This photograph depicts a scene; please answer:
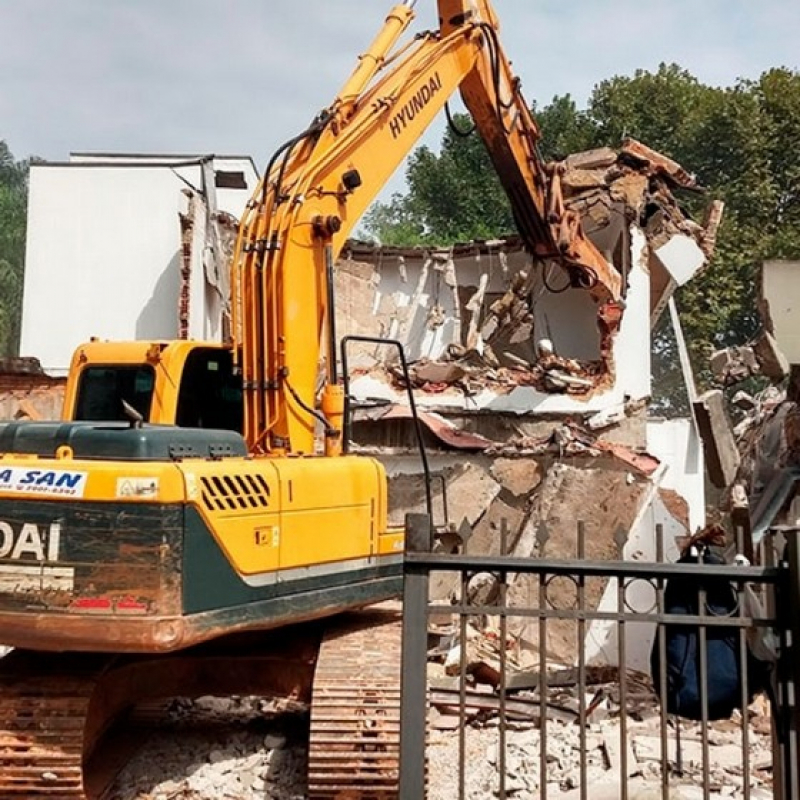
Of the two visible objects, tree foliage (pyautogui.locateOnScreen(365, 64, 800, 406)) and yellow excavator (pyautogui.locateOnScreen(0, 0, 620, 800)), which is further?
tree foliage (pyautogui.locateOnScreen(365, 64, 800, 406))

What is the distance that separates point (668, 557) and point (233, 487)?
15.7 feet

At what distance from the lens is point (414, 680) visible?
286cm

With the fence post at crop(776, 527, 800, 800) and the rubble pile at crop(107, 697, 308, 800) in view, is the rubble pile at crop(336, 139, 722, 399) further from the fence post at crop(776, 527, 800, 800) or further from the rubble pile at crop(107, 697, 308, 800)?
the fence post at crop(776, 527, 800, 800)

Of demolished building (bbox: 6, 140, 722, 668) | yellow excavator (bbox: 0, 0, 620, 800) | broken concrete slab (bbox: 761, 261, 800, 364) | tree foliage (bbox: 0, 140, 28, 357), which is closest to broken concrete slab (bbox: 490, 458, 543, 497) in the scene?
demolished building (bbox: 6, 140, 722, 668)

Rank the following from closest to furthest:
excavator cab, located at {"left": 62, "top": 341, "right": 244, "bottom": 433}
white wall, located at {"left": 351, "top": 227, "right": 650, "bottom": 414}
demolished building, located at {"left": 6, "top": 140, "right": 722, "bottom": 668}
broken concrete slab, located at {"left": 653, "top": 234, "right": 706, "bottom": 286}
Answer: excavator cab, located at {"left": 62, "top": 341, "right": 244, "bottom": 433}
demolished building, located at {"left": 6, "top": 140, "right": 722, "bottom": 668}
white wall, located at {"left": 351, "top": 227, "right": 650, "bottom": 414}
broken concrete slab, located at {"left": 653, "top": 234, "right": 706, "bottom": 286}

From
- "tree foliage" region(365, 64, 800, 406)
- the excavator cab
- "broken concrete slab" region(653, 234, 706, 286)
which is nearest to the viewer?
the excavator cab

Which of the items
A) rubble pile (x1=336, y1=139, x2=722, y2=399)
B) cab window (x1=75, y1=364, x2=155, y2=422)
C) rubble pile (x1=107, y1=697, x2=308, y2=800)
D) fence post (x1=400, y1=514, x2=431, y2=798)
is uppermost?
rubble pile (x1=336, y1=139, x2=722, y2=399)

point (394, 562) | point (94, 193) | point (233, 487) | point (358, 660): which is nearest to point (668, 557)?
point (394, 562)

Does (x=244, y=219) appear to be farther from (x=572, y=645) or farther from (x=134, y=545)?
(x=572, y=645)

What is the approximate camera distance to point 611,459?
32.4ft

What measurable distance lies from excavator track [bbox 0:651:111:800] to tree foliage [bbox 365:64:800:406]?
22.2 metres

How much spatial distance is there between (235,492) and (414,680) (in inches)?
65.6

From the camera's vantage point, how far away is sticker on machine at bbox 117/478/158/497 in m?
3.85

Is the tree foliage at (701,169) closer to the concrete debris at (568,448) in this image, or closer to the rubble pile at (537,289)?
the rubble pile at (537,289)
